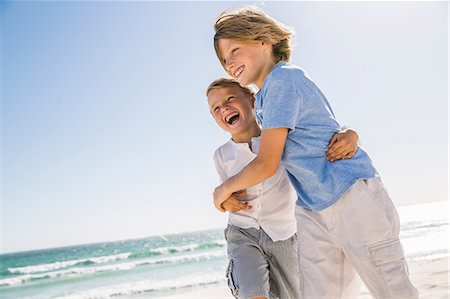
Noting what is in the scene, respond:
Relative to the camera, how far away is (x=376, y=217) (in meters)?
1.86

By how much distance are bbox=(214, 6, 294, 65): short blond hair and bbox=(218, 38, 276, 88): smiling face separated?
28 millimetres

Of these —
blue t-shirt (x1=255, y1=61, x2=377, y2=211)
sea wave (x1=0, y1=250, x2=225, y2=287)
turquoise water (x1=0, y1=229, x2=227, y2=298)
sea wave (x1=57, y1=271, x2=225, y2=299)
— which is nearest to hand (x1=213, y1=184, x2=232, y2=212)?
blue t-shirt (x1=255, y1=61, x2=377, y2=211)

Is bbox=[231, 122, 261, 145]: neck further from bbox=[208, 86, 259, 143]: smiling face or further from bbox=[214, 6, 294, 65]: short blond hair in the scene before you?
bbox=[214, 6, 294, 65]: short blond hair

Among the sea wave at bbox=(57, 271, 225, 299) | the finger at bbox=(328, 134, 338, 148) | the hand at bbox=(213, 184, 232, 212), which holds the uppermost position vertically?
the finger at bbox=(328, 134, 338, 148)

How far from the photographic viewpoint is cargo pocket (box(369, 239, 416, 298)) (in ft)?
5.85

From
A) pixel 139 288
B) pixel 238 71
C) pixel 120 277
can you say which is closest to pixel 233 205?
pixel 238 71

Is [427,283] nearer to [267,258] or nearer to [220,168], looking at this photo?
[267,258]

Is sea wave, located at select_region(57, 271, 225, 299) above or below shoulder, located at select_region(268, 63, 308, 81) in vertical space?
below

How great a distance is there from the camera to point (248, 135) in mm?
2848

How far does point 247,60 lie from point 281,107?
39 cm

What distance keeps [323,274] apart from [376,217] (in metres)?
0.34

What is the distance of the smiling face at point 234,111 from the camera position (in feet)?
9.16

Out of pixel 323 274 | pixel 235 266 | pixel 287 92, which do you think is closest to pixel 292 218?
pixel 235 266

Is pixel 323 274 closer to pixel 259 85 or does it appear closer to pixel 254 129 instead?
pixel 259 85
